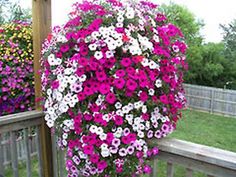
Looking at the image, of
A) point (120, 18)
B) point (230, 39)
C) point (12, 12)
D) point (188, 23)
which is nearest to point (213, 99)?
point (230, 39)

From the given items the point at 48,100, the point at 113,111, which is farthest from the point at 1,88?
the point at 113,111

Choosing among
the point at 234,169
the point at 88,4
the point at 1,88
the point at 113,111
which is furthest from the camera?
the point at 1,88

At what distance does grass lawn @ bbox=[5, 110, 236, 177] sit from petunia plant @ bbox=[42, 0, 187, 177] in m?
2.58

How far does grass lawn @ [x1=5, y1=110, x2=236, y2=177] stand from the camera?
4965 mm

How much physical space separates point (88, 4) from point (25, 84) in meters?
0.93

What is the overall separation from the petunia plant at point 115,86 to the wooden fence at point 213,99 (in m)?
5.08

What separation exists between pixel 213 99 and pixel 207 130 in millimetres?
1211

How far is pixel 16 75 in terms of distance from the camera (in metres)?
2.06

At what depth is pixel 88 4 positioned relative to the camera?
57.0 inches

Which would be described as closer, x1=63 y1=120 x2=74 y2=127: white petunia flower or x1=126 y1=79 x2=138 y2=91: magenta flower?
x1=126 y1=79 x2=138 y2=91: magenta flower

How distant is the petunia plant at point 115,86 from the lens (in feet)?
4.21

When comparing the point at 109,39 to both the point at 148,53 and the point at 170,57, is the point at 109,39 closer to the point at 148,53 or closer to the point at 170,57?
the point at 148,53

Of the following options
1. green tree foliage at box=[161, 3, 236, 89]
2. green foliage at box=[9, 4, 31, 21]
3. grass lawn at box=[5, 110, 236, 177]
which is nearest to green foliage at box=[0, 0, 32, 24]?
green foliage at box=[9, 4, 31, 21]

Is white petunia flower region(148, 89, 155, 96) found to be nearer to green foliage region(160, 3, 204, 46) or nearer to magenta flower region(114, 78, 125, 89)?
magenta flower region(114, 78, 125, 89)
